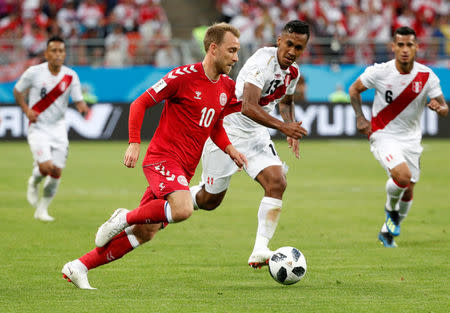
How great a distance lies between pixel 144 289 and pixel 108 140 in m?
18.1

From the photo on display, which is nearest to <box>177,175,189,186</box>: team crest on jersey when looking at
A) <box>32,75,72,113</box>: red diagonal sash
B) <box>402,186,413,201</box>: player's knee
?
<box>402,186,413,201</box>: player's knee

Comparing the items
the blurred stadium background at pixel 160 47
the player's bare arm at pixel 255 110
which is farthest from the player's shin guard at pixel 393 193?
the blurred stadium background at pixel 160 47

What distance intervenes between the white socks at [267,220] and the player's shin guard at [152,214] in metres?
1.42

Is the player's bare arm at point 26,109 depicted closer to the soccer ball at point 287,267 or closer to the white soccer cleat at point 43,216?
the white soccer cleat at point 43,216

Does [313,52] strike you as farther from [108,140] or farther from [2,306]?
[2,306]

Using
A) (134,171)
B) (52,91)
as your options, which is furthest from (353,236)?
(134,171)

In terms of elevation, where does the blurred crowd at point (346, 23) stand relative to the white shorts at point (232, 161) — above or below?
below

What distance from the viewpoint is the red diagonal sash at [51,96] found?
12.0 m

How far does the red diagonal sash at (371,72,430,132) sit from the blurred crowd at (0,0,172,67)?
16212 millimetres

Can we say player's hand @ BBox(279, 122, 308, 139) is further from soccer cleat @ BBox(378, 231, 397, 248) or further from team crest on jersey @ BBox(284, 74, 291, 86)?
soccer cleat @ BBox(378, 231, 397, 248)

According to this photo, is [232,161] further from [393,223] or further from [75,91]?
[75,91]

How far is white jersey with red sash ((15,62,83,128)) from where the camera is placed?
39.3ft

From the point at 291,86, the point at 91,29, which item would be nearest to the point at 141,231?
the point at 291,86

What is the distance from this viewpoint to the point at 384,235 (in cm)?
959
